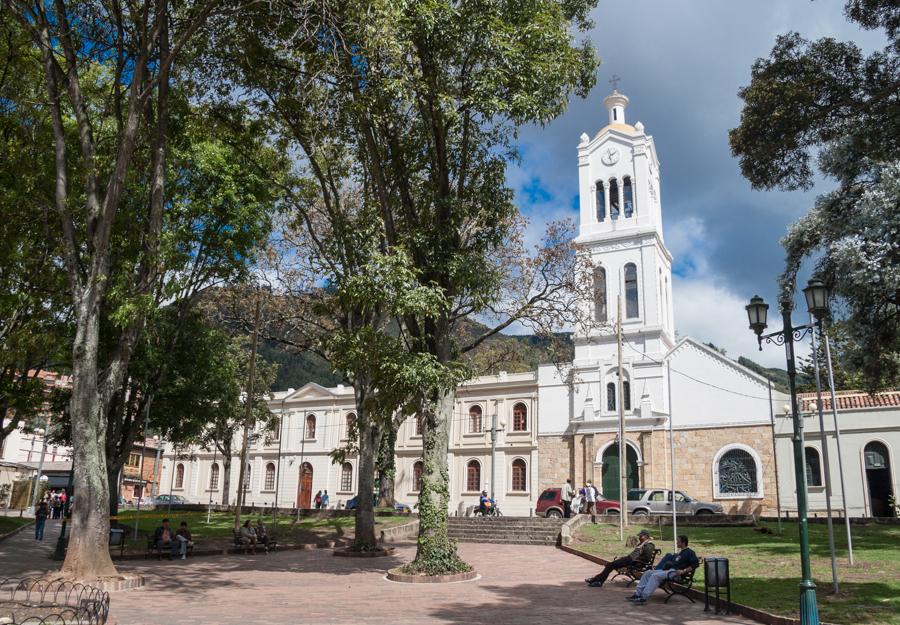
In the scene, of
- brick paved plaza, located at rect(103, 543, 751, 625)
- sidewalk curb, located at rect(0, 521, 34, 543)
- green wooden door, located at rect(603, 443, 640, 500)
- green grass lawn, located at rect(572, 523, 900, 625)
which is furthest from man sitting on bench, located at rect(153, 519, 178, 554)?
green wooden door, located at rect(603, 443, 640, 500)

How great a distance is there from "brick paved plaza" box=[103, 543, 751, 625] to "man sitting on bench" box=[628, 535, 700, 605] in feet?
0.67

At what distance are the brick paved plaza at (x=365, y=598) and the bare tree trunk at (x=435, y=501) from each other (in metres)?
0.63

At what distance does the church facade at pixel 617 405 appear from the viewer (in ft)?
107

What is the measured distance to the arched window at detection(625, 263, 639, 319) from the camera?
Result: 120 feet

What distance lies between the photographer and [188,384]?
2127 centimetres

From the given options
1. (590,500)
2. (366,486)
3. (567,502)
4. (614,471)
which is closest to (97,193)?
(366,486)

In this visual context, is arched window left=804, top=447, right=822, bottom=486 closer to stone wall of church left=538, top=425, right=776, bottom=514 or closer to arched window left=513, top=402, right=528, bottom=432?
stone wall of church left=538, top=425, right=776, bottom=514

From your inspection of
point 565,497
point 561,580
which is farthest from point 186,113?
point 565,497

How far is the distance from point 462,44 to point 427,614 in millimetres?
10252

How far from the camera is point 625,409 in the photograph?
35500mm

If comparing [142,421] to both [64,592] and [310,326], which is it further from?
[64,592]

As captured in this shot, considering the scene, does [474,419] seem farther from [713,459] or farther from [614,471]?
[713,459]

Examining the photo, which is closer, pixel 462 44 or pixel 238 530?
pixel 462 44

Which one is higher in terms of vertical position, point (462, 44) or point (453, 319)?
point (462, 44)
